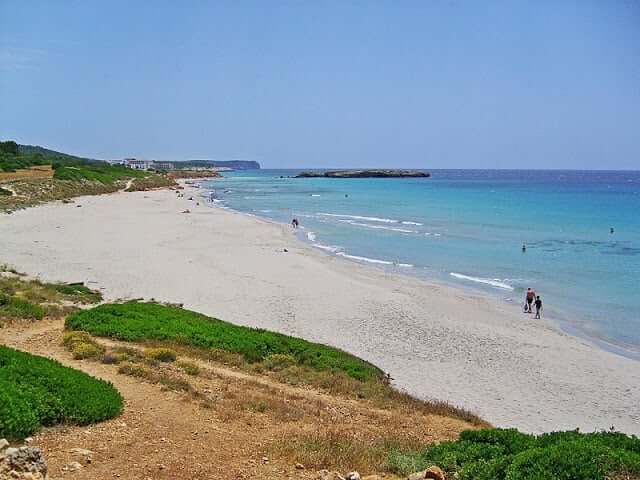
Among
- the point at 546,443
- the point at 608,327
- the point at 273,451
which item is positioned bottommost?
the point at 608,327

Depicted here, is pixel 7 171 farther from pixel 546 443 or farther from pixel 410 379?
pixel 546 443

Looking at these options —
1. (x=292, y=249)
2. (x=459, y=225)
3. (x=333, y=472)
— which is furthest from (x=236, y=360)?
(x=459, y=225)

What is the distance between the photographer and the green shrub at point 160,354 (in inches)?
526

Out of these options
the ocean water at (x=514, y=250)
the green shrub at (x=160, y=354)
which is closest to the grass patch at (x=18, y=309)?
the green shrub at (x=160, y=354)

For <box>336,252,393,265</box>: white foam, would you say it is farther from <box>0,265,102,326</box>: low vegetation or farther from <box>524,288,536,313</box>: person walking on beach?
<box>0,265,102,326</box>: low vegetation

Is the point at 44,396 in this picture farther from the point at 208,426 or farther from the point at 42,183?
the point at 42,183

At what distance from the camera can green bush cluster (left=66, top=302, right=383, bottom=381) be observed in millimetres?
15227

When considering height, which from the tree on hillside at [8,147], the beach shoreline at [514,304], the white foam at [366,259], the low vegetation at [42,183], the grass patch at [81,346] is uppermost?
the tree on hillside at [8,147]

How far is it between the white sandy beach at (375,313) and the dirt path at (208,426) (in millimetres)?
4471

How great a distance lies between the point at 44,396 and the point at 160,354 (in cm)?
469

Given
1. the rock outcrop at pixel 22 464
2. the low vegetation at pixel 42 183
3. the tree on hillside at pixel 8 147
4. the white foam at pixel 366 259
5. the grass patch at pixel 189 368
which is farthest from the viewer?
the tree on hillside at pixel 8 147

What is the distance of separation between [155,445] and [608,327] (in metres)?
21.4

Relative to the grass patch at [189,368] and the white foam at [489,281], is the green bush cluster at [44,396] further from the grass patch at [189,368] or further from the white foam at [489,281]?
the white foam at [489,281]

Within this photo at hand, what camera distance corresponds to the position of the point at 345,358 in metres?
16.1
